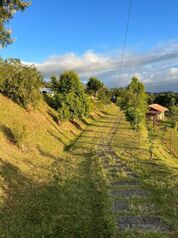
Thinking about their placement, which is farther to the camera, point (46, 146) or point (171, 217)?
point (46, 146)

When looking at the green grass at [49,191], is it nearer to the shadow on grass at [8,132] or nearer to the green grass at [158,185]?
the shadow on grass at [8,132]

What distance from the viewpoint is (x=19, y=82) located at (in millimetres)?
27953

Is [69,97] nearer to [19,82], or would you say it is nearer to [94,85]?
[19,82]

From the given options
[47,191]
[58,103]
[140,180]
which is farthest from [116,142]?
[47,191]

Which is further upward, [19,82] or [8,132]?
[19,82]

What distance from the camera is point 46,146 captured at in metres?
23.9

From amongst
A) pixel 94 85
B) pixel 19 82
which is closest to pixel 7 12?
pixel 19 82

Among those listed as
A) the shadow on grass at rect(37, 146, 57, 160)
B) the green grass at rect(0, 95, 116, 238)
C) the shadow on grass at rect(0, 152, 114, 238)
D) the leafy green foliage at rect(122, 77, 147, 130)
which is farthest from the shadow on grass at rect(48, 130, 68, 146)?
the shadow on grass at rect(0, 152, 114, 238)

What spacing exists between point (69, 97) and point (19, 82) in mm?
12474

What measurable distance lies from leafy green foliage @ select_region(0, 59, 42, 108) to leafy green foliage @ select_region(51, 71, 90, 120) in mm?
7258

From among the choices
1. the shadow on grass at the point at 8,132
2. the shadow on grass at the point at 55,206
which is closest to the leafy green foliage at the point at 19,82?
the shadow on grass at the point at 8,132

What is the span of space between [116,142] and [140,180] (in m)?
15.3

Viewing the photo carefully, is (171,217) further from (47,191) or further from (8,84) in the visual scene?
(8,84)

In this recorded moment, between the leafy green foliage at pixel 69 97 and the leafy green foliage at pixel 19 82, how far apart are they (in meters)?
7.26
